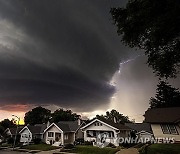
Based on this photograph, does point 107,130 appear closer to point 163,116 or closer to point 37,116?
point 163,116

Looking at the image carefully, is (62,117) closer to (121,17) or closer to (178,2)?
(121,17)

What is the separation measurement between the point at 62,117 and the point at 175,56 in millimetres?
78217

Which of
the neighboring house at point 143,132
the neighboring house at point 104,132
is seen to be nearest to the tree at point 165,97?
the neighboring house at point 143,132

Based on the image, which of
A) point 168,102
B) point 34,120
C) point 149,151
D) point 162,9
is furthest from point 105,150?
point 34,120

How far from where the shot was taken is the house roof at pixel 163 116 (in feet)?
105

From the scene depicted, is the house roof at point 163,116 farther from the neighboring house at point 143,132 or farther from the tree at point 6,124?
the tree at point 6,124

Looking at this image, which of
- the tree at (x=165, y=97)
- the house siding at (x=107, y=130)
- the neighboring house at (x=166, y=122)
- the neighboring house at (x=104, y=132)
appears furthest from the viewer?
the tree at (x=165, y=97)

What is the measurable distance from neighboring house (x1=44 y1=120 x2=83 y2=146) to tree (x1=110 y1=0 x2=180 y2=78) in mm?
37612

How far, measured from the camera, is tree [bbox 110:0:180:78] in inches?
630

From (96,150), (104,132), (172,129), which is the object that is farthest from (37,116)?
(172,129)

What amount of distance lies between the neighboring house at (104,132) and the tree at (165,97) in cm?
3753

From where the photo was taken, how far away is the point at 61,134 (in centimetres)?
5156

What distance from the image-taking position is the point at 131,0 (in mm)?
18844

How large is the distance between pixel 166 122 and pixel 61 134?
98.1 feet
